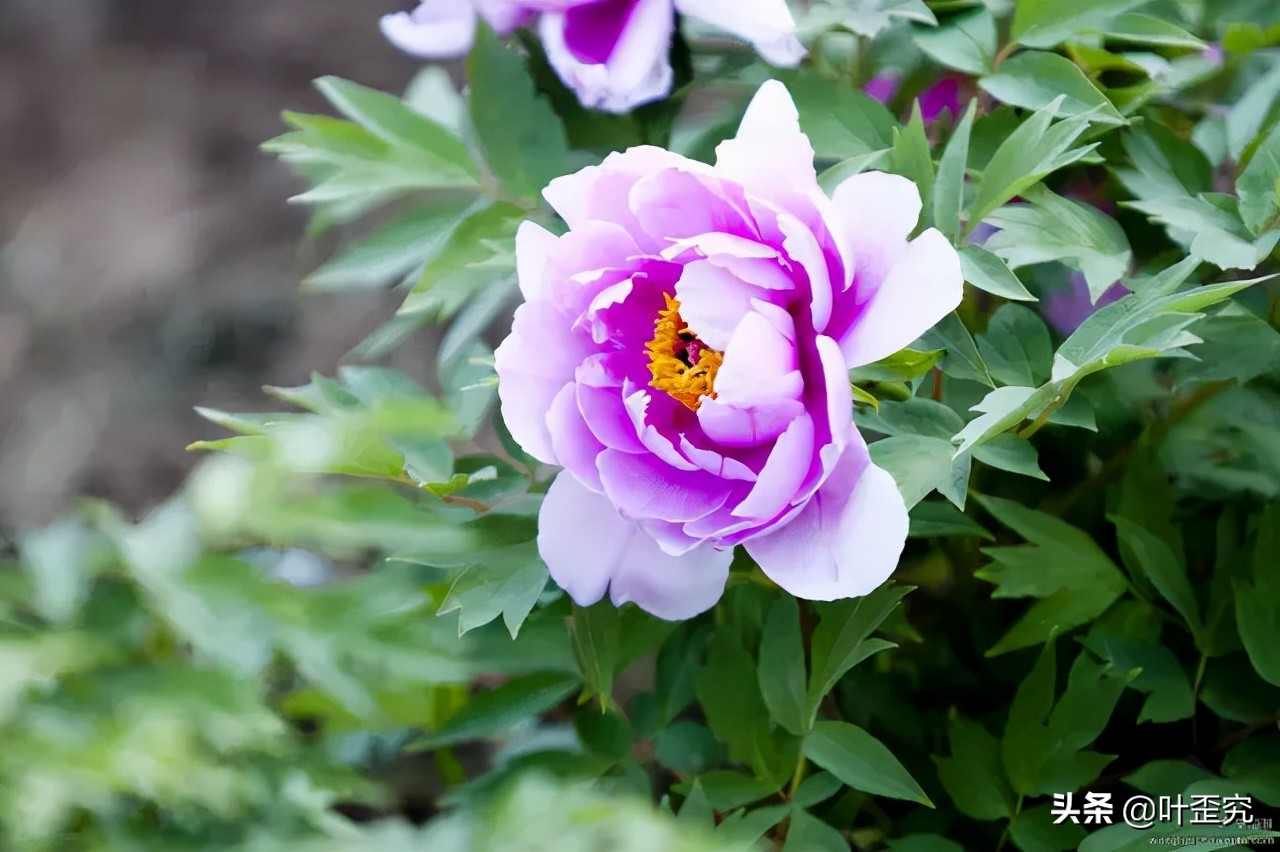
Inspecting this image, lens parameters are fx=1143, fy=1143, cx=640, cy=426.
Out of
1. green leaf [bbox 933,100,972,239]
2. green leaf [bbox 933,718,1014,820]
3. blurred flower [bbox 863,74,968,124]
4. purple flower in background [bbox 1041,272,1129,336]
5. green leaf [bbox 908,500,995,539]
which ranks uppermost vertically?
green leaf [bbox 933,100,972,239]

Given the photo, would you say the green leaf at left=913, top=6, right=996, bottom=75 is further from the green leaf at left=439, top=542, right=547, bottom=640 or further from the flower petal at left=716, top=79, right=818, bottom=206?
the green leaf at left=439, top=542, right=547, bottom=640

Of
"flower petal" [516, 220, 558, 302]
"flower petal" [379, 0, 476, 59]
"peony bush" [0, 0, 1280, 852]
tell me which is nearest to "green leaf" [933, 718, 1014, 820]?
"peony bush" [0, 0, 1280, 852]

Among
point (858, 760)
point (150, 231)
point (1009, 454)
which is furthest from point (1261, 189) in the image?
point (150, 231)

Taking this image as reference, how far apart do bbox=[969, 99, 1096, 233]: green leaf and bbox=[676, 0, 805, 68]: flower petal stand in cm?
9

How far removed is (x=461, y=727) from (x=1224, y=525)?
32 cm

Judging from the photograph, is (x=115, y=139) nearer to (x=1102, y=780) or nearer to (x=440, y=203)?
(x=440, y=203)

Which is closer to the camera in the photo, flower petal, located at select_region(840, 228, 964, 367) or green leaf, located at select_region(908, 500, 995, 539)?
flower petal, located at select_region(840, 228, 964, 367)

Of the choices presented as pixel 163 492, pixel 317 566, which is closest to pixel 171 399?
pixel 163 492

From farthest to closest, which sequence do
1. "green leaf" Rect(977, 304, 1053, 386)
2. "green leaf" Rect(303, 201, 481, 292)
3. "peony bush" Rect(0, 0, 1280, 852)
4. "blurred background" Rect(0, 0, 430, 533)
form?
"blurred background" Rect(0, 0, 430, 533), "green leaf" Rect(303, 201, 481, 292), "green leaf" Rect(977, 304, 1053, 386), "peony bush" Rect(0, 0, 1280, 852)

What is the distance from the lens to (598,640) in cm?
41

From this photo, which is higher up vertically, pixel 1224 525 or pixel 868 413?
pixel 868 413

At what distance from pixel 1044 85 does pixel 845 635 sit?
21 centimetres

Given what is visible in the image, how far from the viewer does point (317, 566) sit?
0.60 m

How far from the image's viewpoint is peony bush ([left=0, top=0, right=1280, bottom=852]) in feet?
0.91
